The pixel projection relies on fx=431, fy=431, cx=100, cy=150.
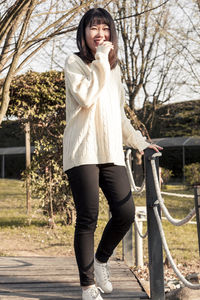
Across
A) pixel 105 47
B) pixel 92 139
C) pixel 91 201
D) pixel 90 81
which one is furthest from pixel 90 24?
pixel 91 201

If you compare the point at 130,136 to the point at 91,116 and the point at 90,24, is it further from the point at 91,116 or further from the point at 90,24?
the point at 90,24

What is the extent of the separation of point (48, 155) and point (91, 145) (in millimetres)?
4812

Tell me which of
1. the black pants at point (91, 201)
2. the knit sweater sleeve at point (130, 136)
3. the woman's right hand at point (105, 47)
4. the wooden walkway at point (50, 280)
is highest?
the woman's right hand at point (105, 47)

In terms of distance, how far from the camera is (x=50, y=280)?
10.5 feet

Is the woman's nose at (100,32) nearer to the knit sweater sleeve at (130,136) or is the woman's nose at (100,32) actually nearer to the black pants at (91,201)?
the knit sweater sleeve at (130,136)

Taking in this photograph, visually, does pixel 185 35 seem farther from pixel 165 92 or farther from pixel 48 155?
pixel 48 155

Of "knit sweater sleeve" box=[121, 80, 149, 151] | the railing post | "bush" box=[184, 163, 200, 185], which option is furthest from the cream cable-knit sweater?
"bush" box=[184, 163, 200, 185]

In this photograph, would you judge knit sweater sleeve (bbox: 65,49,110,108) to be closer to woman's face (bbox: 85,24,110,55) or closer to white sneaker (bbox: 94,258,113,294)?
woman's face (bbox: 85,24,110,55)

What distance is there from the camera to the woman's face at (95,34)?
2535 mm

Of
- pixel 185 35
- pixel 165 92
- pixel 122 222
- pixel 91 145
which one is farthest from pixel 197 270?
pixel 165 92

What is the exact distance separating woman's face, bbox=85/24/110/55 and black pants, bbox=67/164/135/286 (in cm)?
72

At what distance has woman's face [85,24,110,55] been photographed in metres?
2.54

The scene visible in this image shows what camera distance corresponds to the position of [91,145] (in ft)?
8.00

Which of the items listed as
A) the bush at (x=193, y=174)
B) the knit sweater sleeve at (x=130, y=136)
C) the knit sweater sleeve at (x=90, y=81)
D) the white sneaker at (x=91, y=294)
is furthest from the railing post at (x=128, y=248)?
the bush at (x=193, y=174)
